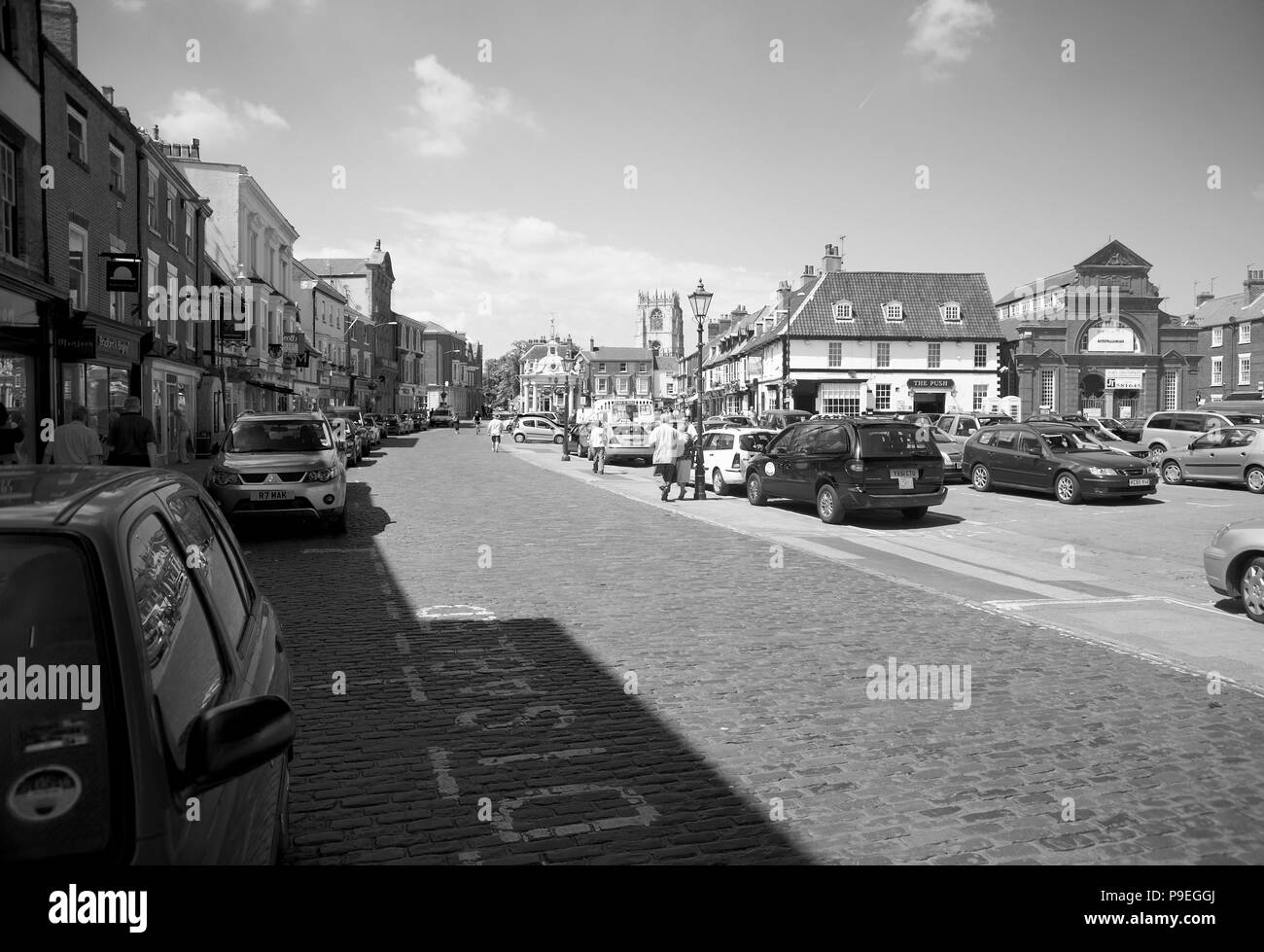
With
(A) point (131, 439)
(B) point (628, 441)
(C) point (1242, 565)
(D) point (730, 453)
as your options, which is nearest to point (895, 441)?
(D) point (730, 453)

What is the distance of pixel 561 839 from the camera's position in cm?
397

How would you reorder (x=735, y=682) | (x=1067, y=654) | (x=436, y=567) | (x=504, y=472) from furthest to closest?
(x=504, y=472) → (x=436, y=567) → (x=1067, y=654) → (x=735, y=682)

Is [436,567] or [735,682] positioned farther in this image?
[436,567]

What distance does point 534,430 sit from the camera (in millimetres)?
54000

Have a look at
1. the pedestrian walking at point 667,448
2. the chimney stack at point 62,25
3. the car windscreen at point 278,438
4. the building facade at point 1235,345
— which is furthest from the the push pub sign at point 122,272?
the building facade at point 1235,345

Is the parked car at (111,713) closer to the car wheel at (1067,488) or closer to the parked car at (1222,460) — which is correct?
the car wheel at (1067,488)

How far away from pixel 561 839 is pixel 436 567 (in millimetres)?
7088

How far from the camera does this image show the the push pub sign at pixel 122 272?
2259 cm

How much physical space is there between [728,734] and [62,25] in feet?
82.1

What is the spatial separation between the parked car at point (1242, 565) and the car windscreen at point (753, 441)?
42.5 feet

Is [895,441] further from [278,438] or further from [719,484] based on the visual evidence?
[278,438]

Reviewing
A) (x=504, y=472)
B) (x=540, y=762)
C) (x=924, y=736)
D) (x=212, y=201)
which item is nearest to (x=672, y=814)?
(x=540, y=762)

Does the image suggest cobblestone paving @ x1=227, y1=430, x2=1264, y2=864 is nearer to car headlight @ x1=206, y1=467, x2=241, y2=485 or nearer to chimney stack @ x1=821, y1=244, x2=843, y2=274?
car headlight @ x1=206, y1=467, x2=241, y2=485
